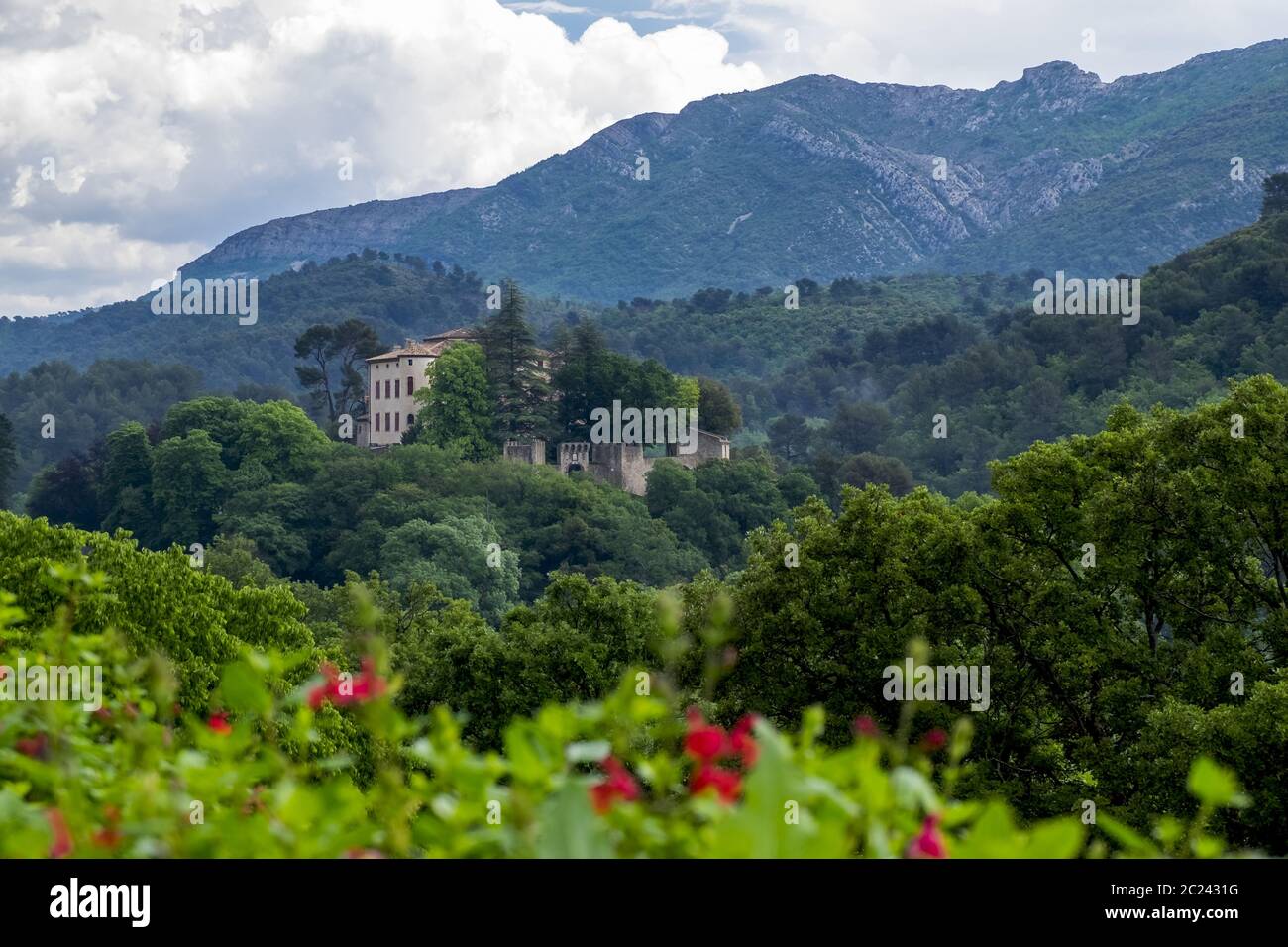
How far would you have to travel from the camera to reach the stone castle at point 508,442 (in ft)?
335

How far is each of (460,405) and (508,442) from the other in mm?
3863

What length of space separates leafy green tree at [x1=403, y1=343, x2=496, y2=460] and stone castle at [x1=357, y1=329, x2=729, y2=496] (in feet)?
6.06

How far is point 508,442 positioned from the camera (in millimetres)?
102688

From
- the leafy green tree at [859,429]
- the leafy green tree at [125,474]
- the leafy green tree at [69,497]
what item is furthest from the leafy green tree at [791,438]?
the leafy green tree at [69,497]

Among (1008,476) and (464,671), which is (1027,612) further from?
(464,671)

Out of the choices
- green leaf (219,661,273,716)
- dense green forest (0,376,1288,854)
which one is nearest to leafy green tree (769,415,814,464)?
dense green forest (0,376,1288,854)

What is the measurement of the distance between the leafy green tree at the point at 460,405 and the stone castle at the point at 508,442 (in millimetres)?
1848

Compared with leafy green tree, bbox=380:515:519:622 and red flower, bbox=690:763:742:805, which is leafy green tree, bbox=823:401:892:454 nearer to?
leafy green tree, bbox=380:515:519:622

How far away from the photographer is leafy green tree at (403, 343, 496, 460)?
10081cm

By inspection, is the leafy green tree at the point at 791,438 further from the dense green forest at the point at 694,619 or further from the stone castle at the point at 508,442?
the dense green forest at the point at 694,619

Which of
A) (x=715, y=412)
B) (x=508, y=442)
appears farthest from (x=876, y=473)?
(x=508, y=442)

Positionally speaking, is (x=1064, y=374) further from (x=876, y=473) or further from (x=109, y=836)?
(x=109, y=836)

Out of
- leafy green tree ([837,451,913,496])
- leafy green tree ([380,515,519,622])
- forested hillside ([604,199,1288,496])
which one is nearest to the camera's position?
leafy green tree ([380,515,519,622])
